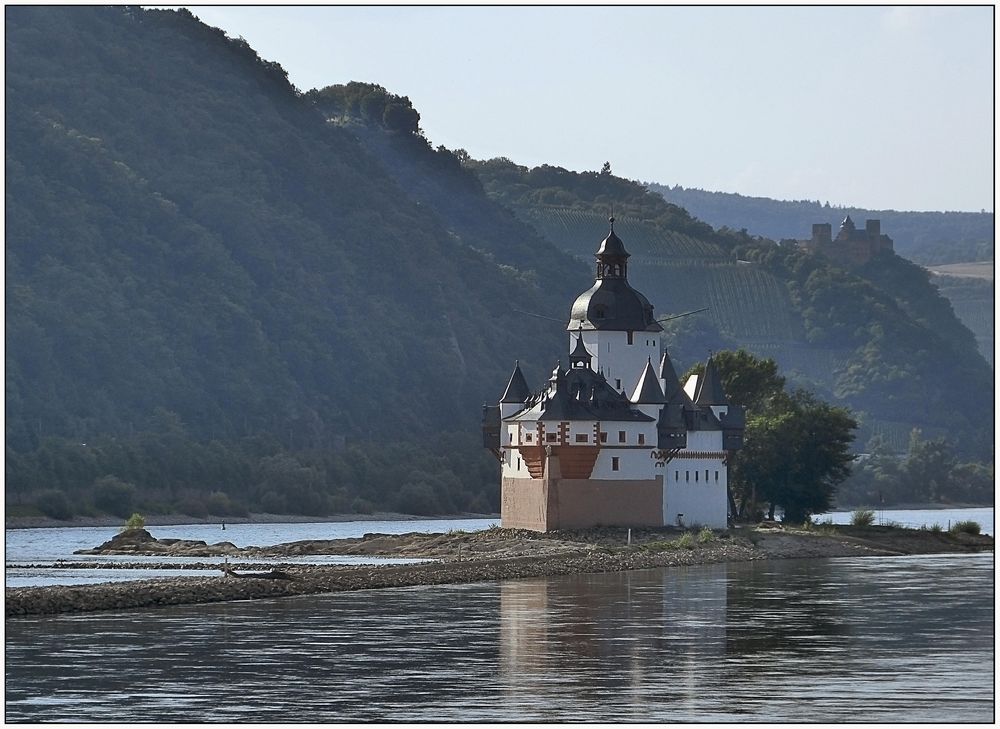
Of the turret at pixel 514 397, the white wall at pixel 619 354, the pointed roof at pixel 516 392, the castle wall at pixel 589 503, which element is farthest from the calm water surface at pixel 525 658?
the white wall at pixel 619 354

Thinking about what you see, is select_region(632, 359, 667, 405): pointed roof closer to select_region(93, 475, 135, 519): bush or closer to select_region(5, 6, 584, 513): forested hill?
select_region(5, 6, 584, 513): forested hill

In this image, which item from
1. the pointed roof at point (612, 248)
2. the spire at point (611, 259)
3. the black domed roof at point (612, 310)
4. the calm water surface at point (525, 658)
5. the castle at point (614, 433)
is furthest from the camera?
the spire at point (611, 259)

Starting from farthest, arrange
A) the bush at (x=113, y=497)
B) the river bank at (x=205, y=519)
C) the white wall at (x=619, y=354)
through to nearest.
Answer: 1. the bush at (x=113, y=497)
2. the river bank at (x=205, y=519)
3. the white wall at (x=619, y=354)

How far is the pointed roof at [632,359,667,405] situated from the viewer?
86875 mm

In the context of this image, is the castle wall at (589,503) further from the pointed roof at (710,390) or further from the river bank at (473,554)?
the pointed roof at (710,390)

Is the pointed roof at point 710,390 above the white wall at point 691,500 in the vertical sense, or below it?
above

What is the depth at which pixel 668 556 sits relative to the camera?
7631 centimetres

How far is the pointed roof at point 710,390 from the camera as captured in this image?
3597 inches

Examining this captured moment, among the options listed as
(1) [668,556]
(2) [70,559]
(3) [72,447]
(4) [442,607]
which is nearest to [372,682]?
(4) [442,607]

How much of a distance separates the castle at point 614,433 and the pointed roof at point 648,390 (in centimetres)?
4

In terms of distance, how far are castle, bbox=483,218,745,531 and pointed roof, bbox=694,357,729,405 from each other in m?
0.06

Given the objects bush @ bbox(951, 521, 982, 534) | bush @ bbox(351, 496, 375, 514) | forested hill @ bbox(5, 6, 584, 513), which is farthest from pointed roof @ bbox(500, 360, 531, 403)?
bush @ bbox(351, 496, 375, 514)

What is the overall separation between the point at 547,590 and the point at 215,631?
643 inches

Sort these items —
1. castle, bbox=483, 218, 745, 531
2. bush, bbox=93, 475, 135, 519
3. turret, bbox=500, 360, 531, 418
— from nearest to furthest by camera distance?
castle, bbox=483, 218, 745, 531, turret, bbox=500, 360, 531, 418, bush, bbox=93, 475, 135, 519
